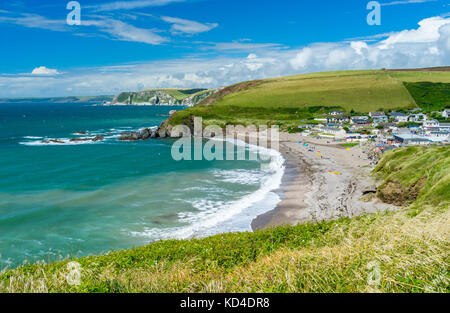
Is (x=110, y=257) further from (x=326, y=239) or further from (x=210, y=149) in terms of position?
(x=210, y=149)

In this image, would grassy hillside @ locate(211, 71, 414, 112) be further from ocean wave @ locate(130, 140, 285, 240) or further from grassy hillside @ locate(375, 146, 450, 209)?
ocean wave @ locate(130, 140, 285, 240)

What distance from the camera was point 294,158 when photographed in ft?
194

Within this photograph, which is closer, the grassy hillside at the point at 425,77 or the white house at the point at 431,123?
the white house at the point at 431,123

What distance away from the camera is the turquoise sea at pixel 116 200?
24000mm

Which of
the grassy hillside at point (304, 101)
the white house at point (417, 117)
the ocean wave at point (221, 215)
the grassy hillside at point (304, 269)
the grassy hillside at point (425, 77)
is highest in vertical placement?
the grassy hillside at point (425, 77)

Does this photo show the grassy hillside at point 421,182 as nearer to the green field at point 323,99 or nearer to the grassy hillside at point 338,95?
the green field at point 323,99

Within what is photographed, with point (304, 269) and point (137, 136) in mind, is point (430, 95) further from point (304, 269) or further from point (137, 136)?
point (304, 269)

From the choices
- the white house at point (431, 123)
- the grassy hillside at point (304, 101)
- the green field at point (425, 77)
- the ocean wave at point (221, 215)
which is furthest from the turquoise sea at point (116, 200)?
the green field at point (425, 77)

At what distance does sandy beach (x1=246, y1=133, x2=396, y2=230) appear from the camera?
→ 28.0 meters

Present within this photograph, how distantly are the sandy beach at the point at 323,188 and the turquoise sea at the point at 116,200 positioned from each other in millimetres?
2047

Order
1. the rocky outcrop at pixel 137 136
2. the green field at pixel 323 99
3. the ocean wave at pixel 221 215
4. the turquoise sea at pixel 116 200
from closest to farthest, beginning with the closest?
the turquoise sea at pixel 116 200 < the ocean wave at pixel 221 215 < the rocky outcrop at pixel 137 136 < the green field at pixel 323 99

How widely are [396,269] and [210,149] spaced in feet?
220

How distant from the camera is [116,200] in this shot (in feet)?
111
